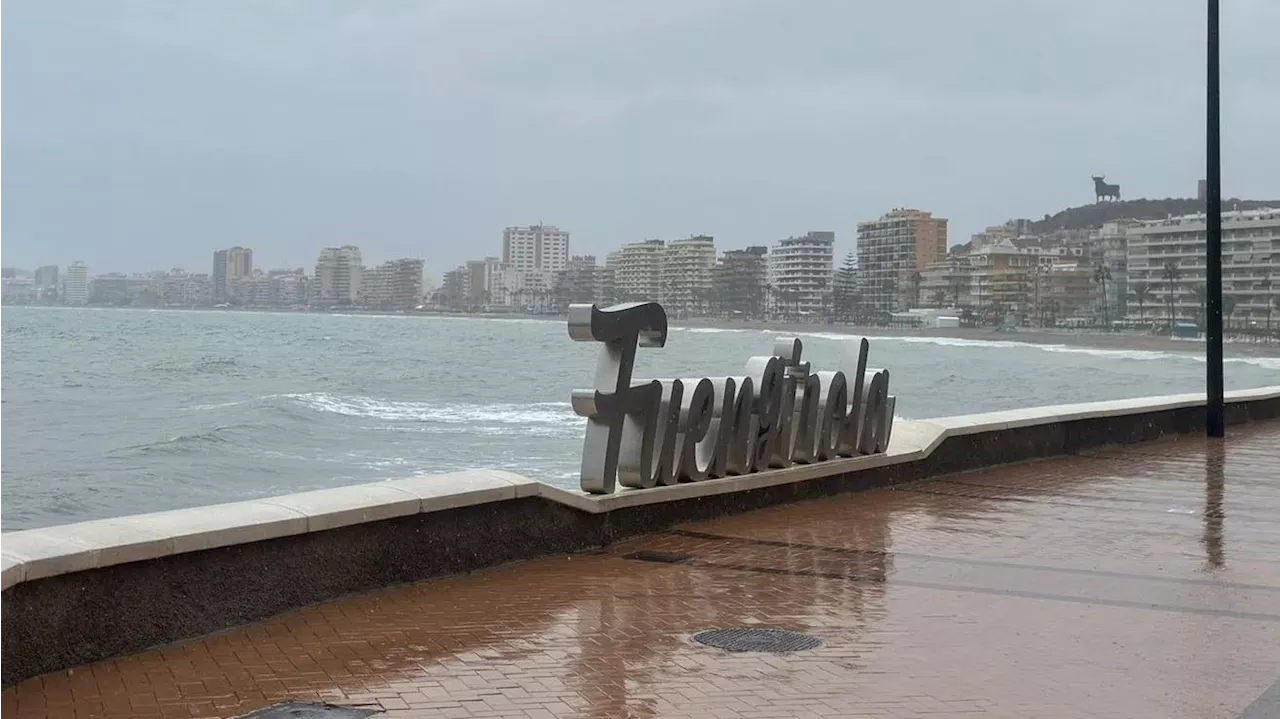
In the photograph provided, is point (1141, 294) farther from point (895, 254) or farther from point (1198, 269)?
point (895, 254)

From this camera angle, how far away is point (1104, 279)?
14575cm

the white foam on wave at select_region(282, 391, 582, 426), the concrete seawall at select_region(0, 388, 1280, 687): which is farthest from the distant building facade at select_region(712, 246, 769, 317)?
the concrete seawall at select_region(0, 388, 1280, 687)

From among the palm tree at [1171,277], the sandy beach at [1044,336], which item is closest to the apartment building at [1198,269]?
the palm tree at [1171,277]

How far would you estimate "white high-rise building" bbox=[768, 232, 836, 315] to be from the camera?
165 m

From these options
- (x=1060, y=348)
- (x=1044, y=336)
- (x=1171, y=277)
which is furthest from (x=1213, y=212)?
(x=1044, y=336)

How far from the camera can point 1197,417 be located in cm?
1959

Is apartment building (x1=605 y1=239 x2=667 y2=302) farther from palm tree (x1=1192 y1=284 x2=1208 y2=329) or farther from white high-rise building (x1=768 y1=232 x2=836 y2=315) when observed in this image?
palm tree (x1=1192 y1=284 x2=1208 y2=329)

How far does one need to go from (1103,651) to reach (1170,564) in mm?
2823

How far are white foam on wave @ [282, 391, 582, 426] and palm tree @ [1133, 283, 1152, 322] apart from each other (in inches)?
3828

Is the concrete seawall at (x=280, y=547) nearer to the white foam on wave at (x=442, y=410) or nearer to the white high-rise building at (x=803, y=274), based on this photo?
the white foam on wave at (x=442, y=410)

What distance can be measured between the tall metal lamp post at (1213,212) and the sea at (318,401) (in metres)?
5.55

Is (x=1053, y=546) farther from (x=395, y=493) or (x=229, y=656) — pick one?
(x=229, y=656)

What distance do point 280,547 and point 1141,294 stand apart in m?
139

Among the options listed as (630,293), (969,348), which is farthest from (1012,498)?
(630,293)
